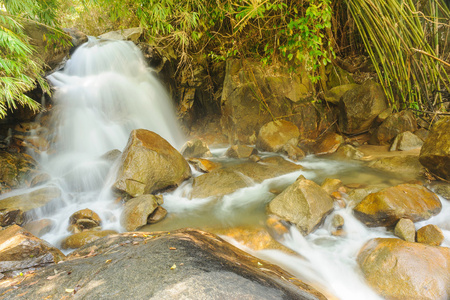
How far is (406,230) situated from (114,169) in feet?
15.3

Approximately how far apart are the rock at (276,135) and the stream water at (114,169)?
2.71ft

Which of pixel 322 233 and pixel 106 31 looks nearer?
pixel 322 233

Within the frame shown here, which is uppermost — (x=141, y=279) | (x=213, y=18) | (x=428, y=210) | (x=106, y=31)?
(x=106, y=31)

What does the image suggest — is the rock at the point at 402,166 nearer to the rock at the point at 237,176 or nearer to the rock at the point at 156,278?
the rock at the point at 237,176

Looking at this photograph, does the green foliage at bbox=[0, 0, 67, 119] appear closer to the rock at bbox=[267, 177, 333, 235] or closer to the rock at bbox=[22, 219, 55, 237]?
the rock at bbox=[22, 219, 55, 237]

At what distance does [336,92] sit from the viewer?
258 inches

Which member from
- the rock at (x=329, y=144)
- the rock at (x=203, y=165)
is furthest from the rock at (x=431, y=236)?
the rock at (x=203, y=165)

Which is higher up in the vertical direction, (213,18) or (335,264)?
(213,18)

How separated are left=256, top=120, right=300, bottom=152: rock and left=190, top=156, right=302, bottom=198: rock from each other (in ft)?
2.17

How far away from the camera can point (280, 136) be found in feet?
20.8

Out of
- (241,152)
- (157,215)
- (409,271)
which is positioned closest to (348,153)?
(241,152)

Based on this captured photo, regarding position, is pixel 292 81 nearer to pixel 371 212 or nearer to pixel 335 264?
pixel 371 212

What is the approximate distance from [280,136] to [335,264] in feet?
12.7

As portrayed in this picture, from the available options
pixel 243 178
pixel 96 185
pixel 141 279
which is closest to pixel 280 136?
pixel 243 178
